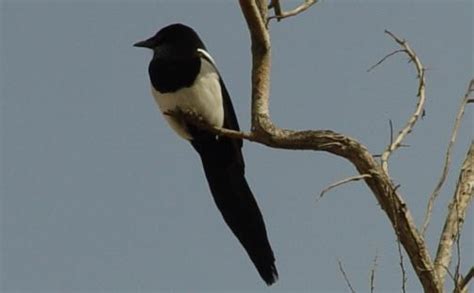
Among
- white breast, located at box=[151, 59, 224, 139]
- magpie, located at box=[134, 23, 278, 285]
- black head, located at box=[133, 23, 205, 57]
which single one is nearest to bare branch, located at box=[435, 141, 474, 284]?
magpie, located at box=[134, 23, 278, 285]

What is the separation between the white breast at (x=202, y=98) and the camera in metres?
5.11

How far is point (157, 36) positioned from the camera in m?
5.45

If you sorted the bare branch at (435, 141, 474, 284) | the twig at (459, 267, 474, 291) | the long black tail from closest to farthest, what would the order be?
→ the twig at (459, 267, 474, 291)
the bare branch at (435, 141, 474, 284)
the long black tail

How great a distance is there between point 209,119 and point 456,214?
1.47 metres

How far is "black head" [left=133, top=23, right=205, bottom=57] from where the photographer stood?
5328mm

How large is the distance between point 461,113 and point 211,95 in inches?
53.1

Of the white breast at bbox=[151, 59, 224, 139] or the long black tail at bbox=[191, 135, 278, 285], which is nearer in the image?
the white breast at bbox=[151, 59, 224, 139]

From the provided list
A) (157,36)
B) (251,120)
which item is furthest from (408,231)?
(157,36)

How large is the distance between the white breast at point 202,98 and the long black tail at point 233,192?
6.2 inches

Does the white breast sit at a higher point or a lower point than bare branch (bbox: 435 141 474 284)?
higher

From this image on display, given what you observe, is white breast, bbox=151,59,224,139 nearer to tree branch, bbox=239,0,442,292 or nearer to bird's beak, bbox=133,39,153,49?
bird's beak, bbox=133,39,153,49

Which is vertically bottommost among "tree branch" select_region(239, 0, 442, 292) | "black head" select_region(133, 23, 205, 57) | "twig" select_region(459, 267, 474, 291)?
"twig" select_region(459, 267, 474, 291)

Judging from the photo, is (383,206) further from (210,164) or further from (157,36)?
(157,36)

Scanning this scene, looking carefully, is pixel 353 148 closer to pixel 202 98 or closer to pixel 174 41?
pixel 202 98
